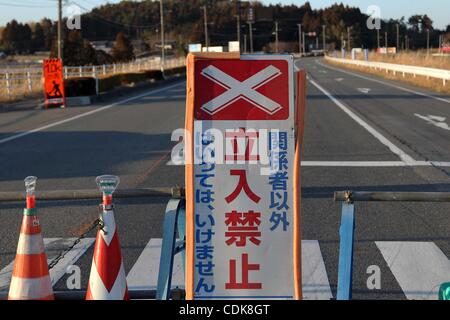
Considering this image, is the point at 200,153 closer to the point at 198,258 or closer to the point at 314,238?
the point at 198,258

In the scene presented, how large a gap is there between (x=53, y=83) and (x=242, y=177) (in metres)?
23.8

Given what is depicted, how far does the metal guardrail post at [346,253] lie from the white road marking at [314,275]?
0.66 metres

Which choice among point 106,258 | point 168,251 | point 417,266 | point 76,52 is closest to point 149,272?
point 168,251

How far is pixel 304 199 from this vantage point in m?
8.81

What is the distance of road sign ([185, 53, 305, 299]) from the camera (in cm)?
416

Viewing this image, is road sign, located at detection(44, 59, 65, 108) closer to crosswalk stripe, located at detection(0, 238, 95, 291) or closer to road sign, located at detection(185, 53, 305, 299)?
crosswalk stripe, located at detection(0, 238, 95, 291)

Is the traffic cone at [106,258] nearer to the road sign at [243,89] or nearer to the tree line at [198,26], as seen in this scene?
the road sign at [243,89]

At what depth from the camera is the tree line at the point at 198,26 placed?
8431 centimetres

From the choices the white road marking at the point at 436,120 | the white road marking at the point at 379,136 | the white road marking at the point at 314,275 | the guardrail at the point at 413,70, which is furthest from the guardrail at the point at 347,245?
the guardrail at the point at 413,70

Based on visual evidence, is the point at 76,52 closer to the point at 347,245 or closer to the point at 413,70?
the point at 413,70

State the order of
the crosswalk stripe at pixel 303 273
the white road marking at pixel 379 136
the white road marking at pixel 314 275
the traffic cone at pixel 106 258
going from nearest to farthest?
1. the traffic cone at pixel 106 258
2. the white road marking at pixel 314 275
3. the crosswalk stripe at pixel 303 273
4. the white road marking at pixel 379 136

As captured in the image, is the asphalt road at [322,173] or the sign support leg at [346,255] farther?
the asphalt road at [322,173]

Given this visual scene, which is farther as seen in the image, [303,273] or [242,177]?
[303,273]

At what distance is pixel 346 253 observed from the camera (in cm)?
446
